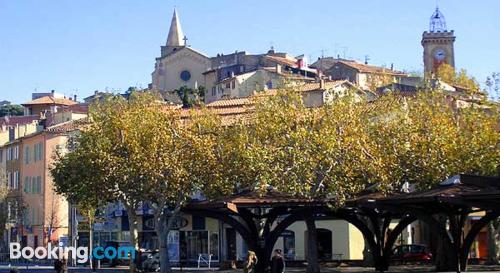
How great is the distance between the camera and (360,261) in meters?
53.7

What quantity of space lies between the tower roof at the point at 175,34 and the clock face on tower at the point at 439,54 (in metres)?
41.7

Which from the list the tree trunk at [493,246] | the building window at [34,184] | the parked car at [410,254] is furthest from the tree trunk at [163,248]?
the building window at [34,184]

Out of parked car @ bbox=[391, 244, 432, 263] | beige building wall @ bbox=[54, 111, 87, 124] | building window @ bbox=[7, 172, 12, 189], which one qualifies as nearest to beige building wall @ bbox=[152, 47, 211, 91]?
beige building wall @ bbox=[54, 111, 87, 124]

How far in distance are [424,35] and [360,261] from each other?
287ft

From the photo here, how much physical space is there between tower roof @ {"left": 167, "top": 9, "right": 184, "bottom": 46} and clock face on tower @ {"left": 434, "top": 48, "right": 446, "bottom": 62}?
Result: 137ft

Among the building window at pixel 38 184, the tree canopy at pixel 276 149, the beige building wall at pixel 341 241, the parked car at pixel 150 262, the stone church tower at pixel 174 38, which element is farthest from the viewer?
the stone church tower at pixel 174 38

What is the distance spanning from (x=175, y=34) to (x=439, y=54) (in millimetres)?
44243

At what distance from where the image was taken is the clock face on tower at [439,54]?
442 feet

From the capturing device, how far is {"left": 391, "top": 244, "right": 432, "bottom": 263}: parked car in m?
54.1

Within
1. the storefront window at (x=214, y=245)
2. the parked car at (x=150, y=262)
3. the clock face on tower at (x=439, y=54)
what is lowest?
the parked car at (x=150, y=262)

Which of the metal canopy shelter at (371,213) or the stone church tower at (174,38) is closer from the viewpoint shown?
the metal canopy shelter at (371,213)

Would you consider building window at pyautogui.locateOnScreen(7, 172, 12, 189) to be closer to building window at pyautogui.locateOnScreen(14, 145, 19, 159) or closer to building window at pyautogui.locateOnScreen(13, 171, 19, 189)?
building window at pyautogui.locateOnScreen(13, 171, 19, 189)

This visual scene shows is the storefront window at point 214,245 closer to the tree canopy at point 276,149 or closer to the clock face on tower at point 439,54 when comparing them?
the tree canopy at point 276,149

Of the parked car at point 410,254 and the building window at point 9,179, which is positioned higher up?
the building window at point 9,179
